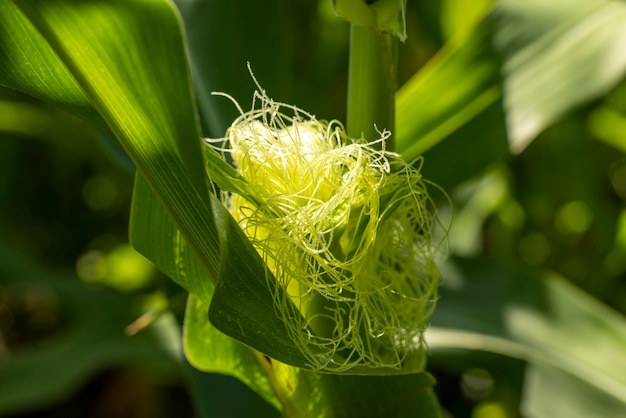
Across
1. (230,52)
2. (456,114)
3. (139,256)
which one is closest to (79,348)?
(139,256)

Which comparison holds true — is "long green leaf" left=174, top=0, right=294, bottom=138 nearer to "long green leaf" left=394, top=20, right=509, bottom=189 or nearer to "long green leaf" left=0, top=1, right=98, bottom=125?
"long green leaf" left=394, top=20, right=509, bottom=189

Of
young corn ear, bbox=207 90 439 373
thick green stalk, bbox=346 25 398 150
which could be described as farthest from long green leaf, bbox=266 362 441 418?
thick green stalk, bbox=346 25 398 150

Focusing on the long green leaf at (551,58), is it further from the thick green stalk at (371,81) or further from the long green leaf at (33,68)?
the long green leaf at (33,68)

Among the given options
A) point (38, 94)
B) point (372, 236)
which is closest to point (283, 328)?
point (372, 236)

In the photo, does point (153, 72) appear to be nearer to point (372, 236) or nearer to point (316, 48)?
point (372, 236)

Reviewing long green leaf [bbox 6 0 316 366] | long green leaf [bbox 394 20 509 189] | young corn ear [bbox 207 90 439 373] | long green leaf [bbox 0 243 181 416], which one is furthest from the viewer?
long green leaf [bbox 0 243 181 416]
